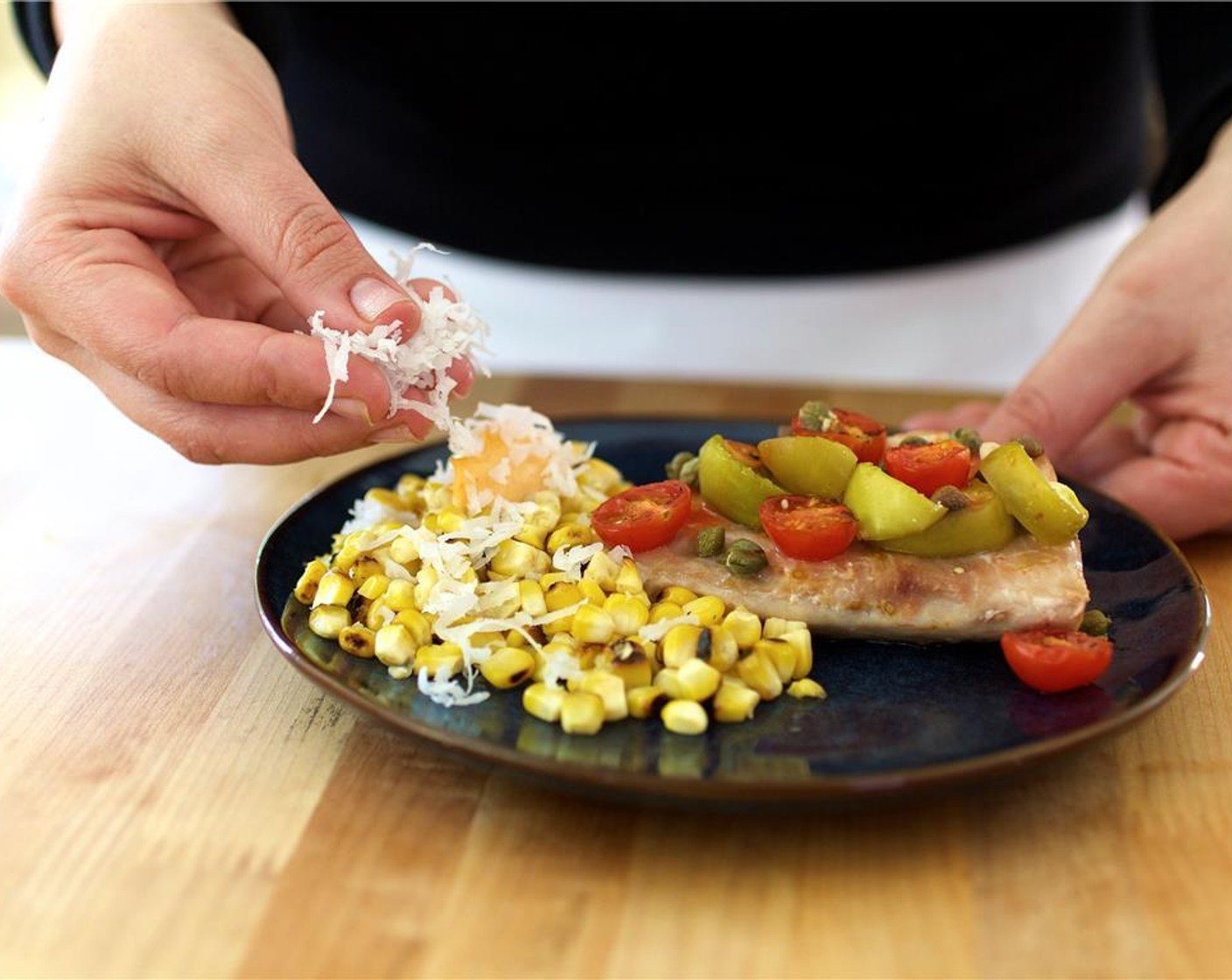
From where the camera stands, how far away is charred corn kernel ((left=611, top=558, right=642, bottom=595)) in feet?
7.92

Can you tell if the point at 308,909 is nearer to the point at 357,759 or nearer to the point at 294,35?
the point at 357,759

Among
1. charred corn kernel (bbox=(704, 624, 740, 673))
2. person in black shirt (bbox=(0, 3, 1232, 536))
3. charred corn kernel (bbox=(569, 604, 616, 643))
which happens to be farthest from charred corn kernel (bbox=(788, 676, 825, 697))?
person in black shirt (bbox=(0, 3, 1232, 536))

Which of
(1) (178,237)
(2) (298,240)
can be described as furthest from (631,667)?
(1) (178,237)

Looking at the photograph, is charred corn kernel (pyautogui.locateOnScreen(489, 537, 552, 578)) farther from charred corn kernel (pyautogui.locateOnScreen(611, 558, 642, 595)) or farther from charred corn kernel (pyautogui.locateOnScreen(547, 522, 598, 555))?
charred corn kernel (pyautogui.locateOnScreen(611, 558, 642, 595))

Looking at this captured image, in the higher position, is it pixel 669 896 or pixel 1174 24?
pixel 1174 24

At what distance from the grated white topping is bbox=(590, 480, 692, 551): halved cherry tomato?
1.15 ft

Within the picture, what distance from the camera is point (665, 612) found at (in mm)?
2336

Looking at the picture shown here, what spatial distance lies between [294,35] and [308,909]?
9.62 feet

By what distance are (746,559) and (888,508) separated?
10.3 inches

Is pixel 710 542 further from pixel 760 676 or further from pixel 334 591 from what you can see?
pixel 334 591

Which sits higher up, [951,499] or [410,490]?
[951,499]

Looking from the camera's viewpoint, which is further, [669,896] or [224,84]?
[224,84]

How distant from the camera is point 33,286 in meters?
2.51

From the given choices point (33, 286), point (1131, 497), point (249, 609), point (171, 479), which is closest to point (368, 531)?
point (249, 609)
